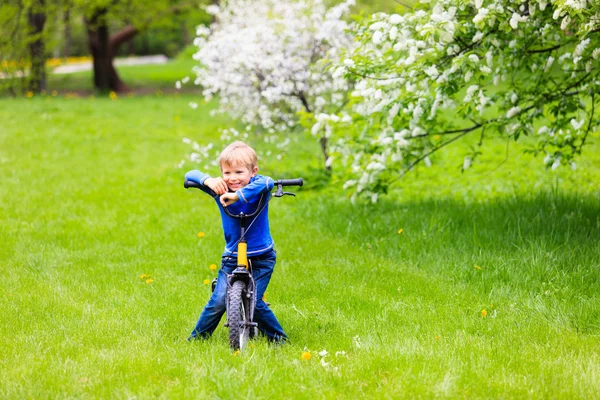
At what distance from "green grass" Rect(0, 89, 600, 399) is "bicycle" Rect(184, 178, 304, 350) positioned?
13 cm

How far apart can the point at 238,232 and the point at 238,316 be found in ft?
1.90

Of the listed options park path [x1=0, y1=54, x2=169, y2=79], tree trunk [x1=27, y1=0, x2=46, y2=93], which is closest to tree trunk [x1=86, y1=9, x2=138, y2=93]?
tree trunk [x1=27, y1=0, x2=46, y2=93]

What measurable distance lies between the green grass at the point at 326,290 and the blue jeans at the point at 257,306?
13 centimetres

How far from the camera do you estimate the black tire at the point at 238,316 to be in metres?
4.23

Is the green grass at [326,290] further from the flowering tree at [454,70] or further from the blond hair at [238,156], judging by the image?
the blond hair at [238,156]

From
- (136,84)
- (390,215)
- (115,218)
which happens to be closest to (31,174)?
(115,218)

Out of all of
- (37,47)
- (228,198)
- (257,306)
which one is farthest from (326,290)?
(37,47)

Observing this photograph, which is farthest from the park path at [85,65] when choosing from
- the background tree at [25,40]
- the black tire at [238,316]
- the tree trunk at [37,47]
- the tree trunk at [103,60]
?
the black tire at [238,316]

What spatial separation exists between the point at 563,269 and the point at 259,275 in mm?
2709

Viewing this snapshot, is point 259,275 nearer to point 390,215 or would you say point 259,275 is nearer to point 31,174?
point 390,215

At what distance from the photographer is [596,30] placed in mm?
5551

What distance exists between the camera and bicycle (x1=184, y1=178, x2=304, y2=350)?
4246mm

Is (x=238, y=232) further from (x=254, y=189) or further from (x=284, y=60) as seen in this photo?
(x=284, y=60)

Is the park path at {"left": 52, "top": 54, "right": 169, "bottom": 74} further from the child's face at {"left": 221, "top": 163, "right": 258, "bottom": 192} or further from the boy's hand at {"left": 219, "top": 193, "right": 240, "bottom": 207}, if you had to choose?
the boy's hand at {"left": 219, "top": 193, "right": 240, "bottom": 207}
